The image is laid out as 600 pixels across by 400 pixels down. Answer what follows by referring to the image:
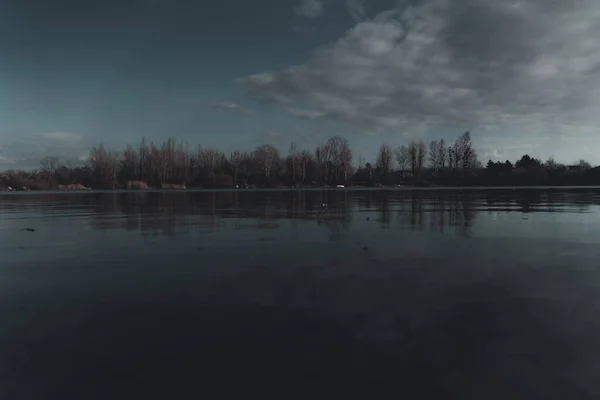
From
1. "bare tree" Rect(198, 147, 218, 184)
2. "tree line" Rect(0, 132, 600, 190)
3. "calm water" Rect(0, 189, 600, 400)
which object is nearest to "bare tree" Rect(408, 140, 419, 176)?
"tree line" Rect(0, 132, 600, 190)

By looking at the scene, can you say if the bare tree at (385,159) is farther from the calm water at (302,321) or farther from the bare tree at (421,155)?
the calm water at (302,321)

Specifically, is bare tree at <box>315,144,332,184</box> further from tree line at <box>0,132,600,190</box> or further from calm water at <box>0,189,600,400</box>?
calm water at <box>0,189,600,400</box>

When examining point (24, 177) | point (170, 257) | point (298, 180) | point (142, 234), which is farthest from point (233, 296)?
point (24, 177)

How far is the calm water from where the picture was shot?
14.0ft

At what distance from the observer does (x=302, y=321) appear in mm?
5941

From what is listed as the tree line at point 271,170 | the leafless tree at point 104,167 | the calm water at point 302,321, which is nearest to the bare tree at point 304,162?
the tree line at point 271,170

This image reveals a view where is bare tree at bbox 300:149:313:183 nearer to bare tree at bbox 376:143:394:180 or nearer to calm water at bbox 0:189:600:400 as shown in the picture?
bare tree at bbox 376:143:394:180

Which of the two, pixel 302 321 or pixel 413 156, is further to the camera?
pixel 413 156

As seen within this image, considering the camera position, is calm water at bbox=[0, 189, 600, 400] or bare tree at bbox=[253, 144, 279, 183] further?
bare tree at bbox=[253, 144, 279, 183]

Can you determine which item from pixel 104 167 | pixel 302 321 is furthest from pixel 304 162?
pixel 302 321

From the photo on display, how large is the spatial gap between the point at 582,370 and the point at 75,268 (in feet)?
33.7

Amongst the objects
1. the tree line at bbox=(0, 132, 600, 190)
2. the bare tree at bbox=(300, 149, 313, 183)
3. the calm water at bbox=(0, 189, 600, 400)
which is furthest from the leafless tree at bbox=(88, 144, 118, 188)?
the calm water at bbox=(0, 189, 600, 400)

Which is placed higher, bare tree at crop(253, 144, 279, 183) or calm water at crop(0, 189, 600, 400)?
bare tree at crop(253, 144, 279, 183)

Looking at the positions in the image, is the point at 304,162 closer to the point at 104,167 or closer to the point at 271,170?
the point at 271,170
